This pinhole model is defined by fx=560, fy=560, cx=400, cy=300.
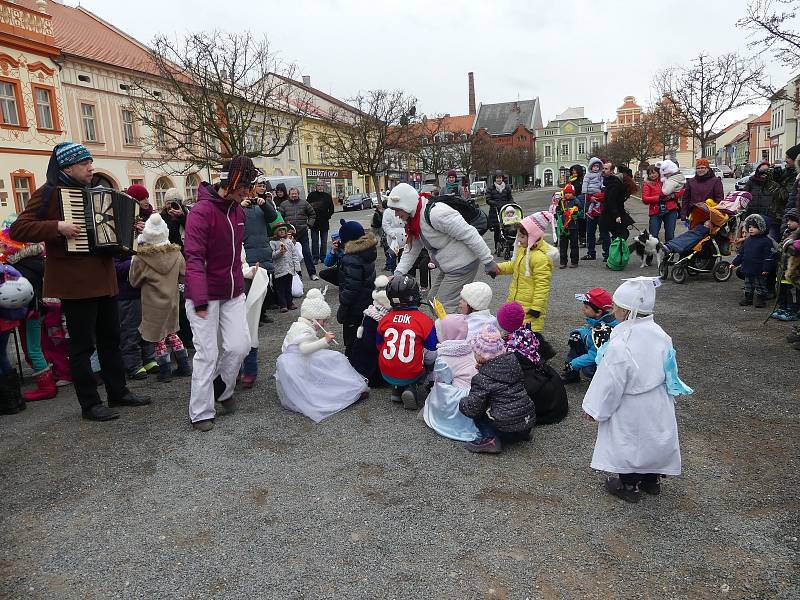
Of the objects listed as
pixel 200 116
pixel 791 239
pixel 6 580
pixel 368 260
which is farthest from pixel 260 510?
pixel 200 116

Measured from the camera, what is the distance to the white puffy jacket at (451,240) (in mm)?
5367

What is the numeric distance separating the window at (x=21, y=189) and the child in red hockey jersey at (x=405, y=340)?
78.9 ft

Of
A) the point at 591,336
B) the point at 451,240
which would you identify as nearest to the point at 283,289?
the point at 451,240

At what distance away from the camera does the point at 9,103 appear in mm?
23250

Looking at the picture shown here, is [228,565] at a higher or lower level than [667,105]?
lower

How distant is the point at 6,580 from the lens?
2855 mm

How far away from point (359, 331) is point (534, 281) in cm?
179

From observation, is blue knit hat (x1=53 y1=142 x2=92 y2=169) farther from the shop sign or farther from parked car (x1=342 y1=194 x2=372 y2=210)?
the shop sign

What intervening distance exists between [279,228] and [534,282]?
155 inches

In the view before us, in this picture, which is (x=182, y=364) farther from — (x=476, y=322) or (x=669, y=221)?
(x=669, y=221)

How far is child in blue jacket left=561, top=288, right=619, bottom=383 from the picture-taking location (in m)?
5.11

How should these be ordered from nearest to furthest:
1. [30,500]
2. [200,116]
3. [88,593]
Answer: [88,593] < [30,500] < [200,116]

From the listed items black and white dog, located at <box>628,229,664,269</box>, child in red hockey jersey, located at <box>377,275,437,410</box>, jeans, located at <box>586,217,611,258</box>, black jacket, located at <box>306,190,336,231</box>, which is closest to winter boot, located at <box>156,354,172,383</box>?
child in red hockey jersey, located at <box>377,275,437,410</box>

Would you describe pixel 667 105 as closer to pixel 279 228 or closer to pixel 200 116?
pixel 200 116
